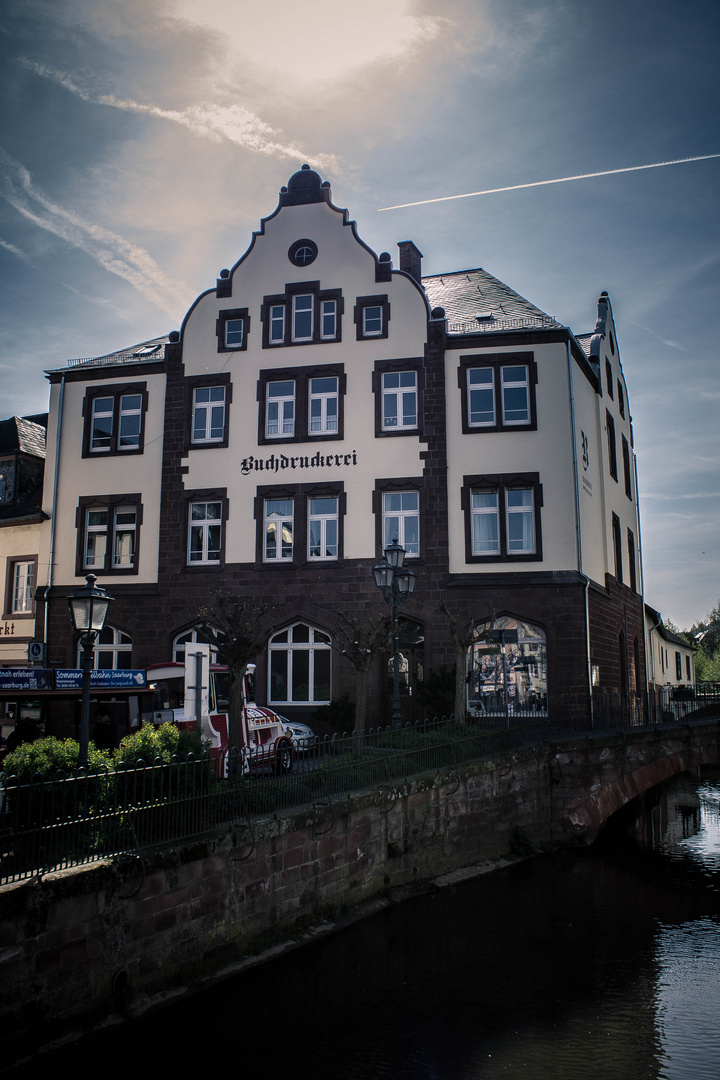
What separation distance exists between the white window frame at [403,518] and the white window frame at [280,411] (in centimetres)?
395

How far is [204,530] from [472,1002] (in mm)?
19607

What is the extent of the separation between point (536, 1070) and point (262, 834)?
450 cm

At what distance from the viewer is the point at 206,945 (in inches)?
438

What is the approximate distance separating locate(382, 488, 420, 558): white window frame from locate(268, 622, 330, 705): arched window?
3.68m

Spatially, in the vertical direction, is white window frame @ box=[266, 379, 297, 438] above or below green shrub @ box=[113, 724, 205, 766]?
above

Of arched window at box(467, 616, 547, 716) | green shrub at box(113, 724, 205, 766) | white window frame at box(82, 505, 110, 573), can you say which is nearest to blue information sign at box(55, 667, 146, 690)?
green shrub at box(113, 724, 205, 766)

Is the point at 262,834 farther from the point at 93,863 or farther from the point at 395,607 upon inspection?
the point at 395,607

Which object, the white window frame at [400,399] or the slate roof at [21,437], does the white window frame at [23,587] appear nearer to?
the slate roof at [21,437]

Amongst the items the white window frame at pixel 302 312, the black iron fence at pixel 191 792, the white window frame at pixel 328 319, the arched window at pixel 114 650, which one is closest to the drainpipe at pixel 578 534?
the black iron fence at pixel 191 792

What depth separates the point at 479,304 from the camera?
30.0 m

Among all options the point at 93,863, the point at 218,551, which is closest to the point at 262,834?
the point at 93,863

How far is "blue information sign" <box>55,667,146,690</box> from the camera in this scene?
16531 millimetres

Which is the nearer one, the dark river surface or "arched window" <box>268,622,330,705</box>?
the dark river surface

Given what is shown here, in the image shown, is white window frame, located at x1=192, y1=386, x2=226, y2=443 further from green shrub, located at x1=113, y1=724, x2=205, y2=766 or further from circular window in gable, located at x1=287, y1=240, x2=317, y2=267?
green shrub, located at x1=113, y1=724, x2=205, y2=766
